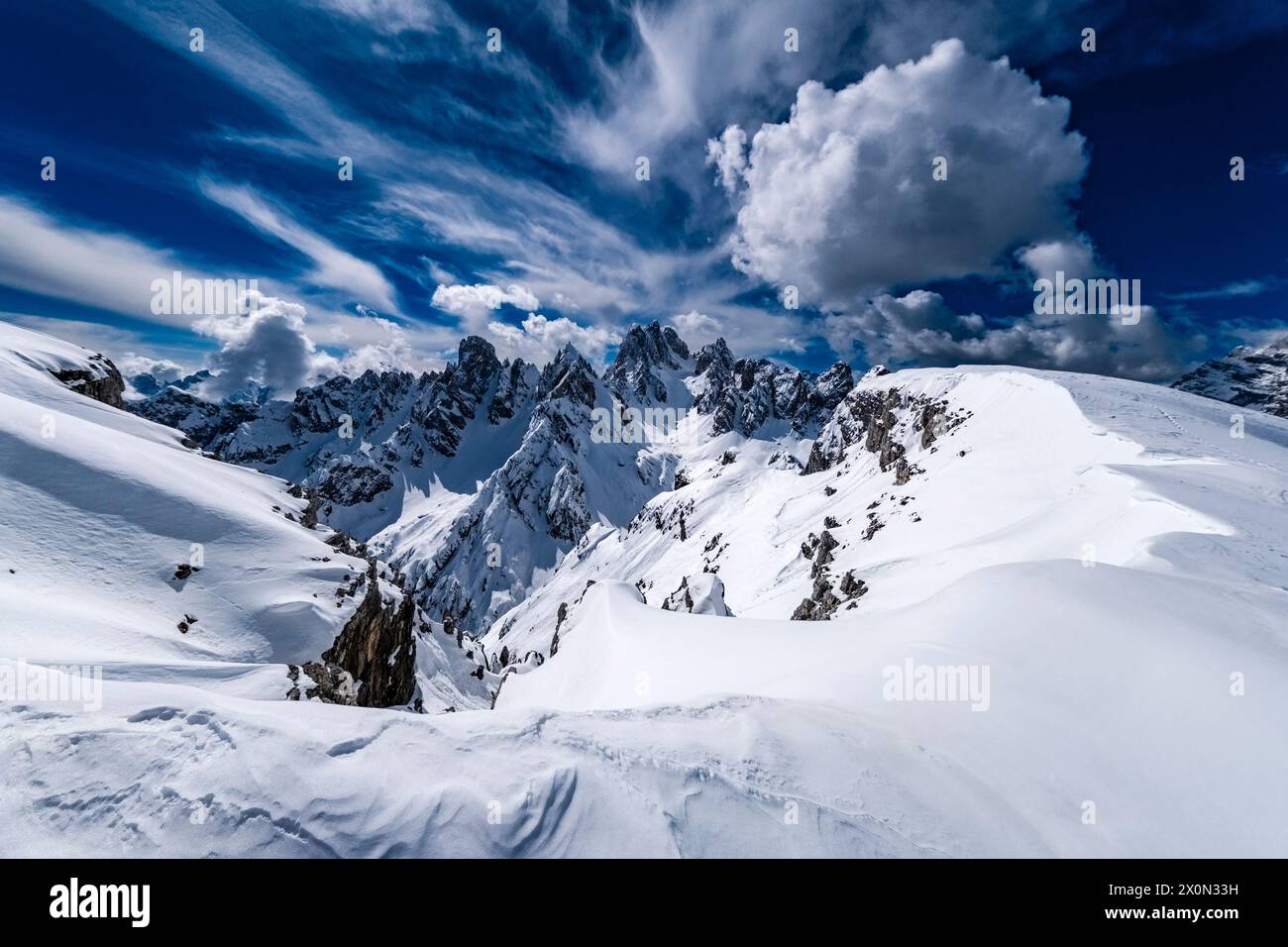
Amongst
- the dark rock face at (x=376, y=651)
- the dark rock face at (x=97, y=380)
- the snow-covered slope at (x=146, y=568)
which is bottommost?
the dark rock face at (x=376, y=651)

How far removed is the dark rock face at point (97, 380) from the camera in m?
42.7

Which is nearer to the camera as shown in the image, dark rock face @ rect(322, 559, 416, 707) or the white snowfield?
the white snowfield

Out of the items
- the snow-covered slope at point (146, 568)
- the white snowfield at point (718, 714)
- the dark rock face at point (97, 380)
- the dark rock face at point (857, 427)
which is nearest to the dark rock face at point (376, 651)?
the snow-covered slope at point (146, 568)

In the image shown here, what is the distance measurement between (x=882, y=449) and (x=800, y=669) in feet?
247

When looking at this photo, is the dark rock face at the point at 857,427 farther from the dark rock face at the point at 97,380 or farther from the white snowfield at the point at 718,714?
the dark rock face at the point at 97,380

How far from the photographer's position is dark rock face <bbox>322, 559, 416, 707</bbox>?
91.0 ft

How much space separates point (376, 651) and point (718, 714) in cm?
3161

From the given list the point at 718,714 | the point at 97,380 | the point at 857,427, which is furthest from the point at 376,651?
the point at 857,427

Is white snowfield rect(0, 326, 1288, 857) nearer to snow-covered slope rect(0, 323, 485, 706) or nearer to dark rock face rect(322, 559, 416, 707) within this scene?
snow-covered slope rect(0, 323, 485, 706)

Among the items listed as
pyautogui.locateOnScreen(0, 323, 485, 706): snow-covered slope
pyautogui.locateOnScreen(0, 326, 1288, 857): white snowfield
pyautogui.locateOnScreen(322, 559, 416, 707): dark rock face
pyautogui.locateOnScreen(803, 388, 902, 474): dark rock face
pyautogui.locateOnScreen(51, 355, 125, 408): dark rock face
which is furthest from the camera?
pyautogui.locateOnScreen(803, 388, 902, 474): dark rock face

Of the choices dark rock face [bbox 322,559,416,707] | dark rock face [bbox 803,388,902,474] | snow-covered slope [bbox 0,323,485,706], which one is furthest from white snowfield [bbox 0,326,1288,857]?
dark rock face [bbox 803,388,902,474]

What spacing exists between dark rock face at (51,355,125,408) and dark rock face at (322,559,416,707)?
3423 cm

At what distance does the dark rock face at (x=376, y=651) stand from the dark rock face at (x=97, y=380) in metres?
34.2
